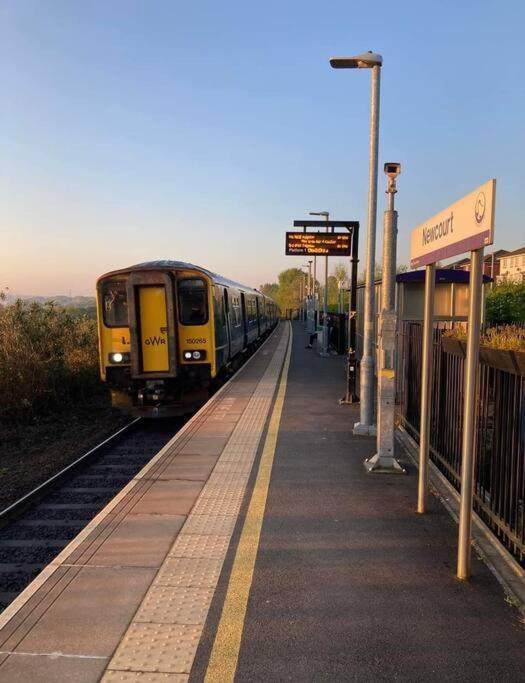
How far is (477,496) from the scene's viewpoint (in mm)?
4594

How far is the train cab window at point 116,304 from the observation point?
34.9 feet

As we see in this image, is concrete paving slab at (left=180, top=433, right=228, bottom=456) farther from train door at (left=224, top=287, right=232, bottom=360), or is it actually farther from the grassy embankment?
train door at (left=224, top=287, right=232, bottom=360)

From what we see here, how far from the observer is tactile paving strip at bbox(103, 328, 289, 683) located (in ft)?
9.20

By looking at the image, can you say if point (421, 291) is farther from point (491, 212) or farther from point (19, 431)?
point (19, 431)

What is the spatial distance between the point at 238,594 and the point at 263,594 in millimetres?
160

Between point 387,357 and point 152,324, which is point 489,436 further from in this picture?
point 152,324

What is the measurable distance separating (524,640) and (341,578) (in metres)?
1.13

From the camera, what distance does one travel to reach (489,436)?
5652 millimetres

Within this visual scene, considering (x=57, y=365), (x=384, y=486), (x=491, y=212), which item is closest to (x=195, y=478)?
(x=384, y=486)

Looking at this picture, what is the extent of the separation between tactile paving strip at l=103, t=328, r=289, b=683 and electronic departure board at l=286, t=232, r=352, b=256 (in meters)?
7.11

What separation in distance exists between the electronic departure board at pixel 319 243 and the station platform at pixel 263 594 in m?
7.29

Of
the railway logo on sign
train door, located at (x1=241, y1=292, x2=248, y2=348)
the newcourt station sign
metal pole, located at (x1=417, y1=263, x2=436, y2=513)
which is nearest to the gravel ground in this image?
train door, located at (x1=241, y1=292, x2=248, y2=348)

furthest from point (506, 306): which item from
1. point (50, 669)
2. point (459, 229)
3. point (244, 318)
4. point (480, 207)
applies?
point (50, 669)

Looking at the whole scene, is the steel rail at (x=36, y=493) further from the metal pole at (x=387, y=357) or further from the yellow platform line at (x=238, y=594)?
the metal pole at (x=387, y=357)
